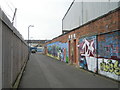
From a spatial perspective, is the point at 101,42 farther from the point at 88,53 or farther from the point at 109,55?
the point at 88,53

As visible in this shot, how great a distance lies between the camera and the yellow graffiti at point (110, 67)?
396 inches

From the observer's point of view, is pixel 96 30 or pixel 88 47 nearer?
pixel 96 30

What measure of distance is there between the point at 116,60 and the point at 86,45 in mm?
5363

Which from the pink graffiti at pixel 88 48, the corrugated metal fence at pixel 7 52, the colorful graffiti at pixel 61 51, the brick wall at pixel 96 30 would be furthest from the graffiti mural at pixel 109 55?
the colorful graffiti at pixel 61 51

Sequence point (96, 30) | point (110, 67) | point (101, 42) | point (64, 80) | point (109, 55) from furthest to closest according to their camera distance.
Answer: point (96, 30)
point (101, 42)
point (109, 55)
point (110, 67)
point (64, 80)

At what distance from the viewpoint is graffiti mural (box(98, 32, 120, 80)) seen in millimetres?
10127

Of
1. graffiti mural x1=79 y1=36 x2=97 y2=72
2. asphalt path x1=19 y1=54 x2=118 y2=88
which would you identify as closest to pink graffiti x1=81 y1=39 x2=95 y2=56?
graffiti mural x1=79 y1=36 x2=97 y2=72

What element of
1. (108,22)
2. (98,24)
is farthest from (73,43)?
(108,22)

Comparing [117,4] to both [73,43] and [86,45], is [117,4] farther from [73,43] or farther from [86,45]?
[73,43]

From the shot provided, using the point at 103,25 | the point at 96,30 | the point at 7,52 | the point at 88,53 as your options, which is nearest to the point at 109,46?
the point at 103,25

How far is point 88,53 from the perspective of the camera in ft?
49.0

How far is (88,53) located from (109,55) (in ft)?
12.9

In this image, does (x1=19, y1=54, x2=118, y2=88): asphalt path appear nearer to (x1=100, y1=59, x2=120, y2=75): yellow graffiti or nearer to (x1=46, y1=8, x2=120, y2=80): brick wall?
(x1=100, y1=59, x2=120, y2=75): yellow graffiti

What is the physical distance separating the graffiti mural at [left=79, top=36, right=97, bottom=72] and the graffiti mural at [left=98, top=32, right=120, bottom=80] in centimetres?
106
